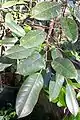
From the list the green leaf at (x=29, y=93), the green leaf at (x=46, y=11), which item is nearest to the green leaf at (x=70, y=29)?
the green leaf at (x=46, y=11)

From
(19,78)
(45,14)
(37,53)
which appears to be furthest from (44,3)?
(19,78)

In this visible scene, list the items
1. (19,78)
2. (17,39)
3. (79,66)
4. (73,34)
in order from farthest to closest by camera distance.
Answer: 1. (19,78)
2. (79,66)
3. (17,39)
4. (73,34)

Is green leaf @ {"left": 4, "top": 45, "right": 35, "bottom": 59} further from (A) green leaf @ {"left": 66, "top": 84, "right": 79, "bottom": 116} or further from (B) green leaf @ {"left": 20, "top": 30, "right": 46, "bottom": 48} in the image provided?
(A) green leaf @ {"left": 66, "top": 84, "right": 79, "bottom": 116}

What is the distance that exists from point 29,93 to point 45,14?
0.79 feet

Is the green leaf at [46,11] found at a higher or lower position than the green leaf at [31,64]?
higher

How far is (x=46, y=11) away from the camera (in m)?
0.82

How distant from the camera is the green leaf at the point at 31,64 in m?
0.78

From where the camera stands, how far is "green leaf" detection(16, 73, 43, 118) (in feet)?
2.69

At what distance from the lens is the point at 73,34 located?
30.9 inches

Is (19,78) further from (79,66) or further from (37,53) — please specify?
(37,53)

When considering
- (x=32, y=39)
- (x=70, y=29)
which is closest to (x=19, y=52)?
(x=32, y=39)

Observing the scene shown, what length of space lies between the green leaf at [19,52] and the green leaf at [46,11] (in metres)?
0.11

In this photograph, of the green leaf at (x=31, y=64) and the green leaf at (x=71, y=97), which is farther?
the green leaf at (x=71, y=97)

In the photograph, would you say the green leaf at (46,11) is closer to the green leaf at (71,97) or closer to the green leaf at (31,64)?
the green leaf at (31,64)
